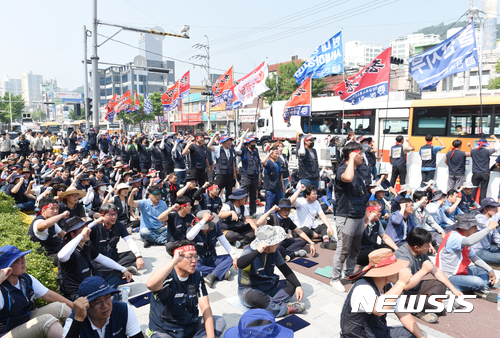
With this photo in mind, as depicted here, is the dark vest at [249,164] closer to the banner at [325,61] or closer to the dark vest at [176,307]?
the banner at [325,61]

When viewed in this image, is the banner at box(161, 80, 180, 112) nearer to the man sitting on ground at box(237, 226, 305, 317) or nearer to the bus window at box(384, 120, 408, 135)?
the bus window at box(384, 120, 408, 135)

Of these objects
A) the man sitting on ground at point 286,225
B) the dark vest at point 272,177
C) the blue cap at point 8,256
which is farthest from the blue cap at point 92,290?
the dark vest at point 272,177

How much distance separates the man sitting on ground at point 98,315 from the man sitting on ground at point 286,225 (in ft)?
9.38

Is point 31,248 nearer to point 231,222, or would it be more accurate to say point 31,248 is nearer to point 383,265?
point 231,222

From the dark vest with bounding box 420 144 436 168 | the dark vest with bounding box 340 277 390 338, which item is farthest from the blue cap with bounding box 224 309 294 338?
the dark vest with bounding box 420 144 436 168

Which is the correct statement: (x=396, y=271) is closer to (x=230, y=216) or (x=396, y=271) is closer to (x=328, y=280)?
(x=328, y=280)

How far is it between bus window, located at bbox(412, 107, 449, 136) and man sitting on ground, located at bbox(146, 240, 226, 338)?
44.5 ft

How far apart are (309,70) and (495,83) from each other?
2841 cm

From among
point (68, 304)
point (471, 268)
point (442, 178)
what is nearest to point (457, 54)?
point (442, 178)

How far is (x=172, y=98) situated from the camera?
1806 cm

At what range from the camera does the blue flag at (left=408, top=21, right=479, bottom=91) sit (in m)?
9.30

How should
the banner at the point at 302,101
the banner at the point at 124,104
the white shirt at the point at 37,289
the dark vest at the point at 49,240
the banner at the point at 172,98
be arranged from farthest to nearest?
the banner at the point at 124,104 → the banner at the point at 172,98 → the banner at the point at 302,101 → the dark vest at the point at 49,240 → the white shirt at the point at 37,289

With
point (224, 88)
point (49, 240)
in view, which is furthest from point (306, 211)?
point (224, 88)

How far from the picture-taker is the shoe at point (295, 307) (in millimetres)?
4387
